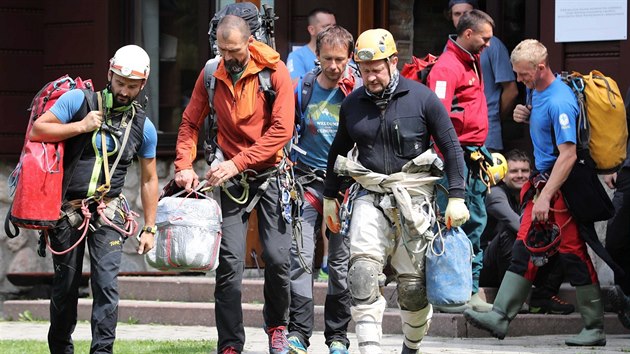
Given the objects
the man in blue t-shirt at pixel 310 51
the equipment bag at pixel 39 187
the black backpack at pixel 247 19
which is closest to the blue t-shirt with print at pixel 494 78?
the man in blue t-shirt at pixel 310 51

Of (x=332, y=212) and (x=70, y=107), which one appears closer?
(x=70, y=107)

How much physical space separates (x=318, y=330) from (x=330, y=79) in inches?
98.6

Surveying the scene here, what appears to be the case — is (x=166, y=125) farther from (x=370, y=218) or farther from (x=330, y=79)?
(x=370, y=218)

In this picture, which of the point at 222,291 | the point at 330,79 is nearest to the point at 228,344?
the point at 222,291

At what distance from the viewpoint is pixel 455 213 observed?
830 cm

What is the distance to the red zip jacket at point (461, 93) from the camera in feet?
33.3

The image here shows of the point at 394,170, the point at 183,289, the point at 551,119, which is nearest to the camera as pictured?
the point at 394,170

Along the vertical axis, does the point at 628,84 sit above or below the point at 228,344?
above

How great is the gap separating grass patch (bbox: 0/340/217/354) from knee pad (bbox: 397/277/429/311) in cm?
181

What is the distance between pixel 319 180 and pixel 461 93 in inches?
56.0

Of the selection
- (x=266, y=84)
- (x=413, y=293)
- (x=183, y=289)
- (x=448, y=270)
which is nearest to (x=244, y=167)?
(x=266, y=84)

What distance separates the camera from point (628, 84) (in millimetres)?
11273

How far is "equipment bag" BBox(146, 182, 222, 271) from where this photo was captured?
28.1 ft

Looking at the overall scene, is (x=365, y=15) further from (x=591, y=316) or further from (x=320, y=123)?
(x=591, y=316)
